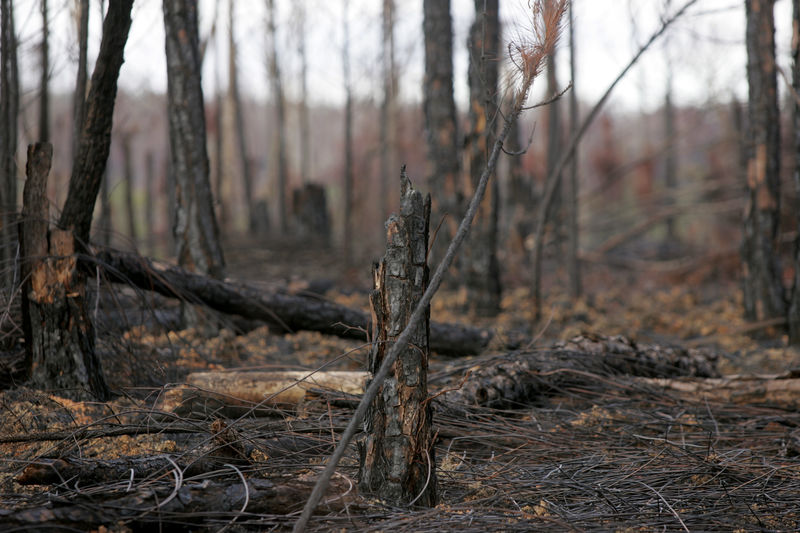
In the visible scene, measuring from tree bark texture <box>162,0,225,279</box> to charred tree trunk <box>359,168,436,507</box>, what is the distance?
3.59 meters

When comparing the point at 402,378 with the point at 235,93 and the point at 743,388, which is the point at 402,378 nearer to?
the point at 743,388

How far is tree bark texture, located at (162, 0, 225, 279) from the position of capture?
5266 mm

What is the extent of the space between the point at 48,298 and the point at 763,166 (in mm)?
6468

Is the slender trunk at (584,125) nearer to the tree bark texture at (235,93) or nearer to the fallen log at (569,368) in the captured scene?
the fallen log at (569,368)

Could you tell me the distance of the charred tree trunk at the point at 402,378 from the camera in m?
2.14

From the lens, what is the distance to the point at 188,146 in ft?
17.5

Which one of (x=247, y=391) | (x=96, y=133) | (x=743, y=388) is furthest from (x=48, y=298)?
(x=743, y=388)

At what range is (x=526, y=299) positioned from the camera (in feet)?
28.5

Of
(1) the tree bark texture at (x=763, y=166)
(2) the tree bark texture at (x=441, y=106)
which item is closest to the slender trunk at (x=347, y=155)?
(2) the tree bark texture at (x=441, y=106)

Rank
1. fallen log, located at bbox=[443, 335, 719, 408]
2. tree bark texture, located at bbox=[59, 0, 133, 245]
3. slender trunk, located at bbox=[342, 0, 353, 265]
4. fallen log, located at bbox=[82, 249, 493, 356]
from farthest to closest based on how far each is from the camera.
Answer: slender trunk, located at bbox=[342, 0, 353, 265] < fallen log, located at bbox=[82, 249, 493, 356] < fallen log, located at bbox=[443, 335, 719, 408] < tree bark texture, located at bbox=[59, 0, 133, 245]

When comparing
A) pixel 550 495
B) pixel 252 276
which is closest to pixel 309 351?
pixel 550 495

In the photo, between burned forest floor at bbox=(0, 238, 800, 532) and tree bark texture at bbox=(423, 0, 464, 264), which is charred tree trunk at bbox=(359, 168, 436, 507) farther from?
tree bark texture at bbox=(423, 0, 464, 264)

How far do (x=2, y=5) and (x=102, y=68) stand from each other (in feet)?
6.97

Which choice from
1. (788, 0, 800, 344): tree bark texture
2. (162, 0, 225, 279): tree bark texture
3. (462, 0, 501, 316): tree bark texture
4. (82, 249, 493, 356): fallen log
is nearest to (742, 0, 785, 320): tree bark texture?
(788, 0, 800, 344): tree bark texture
